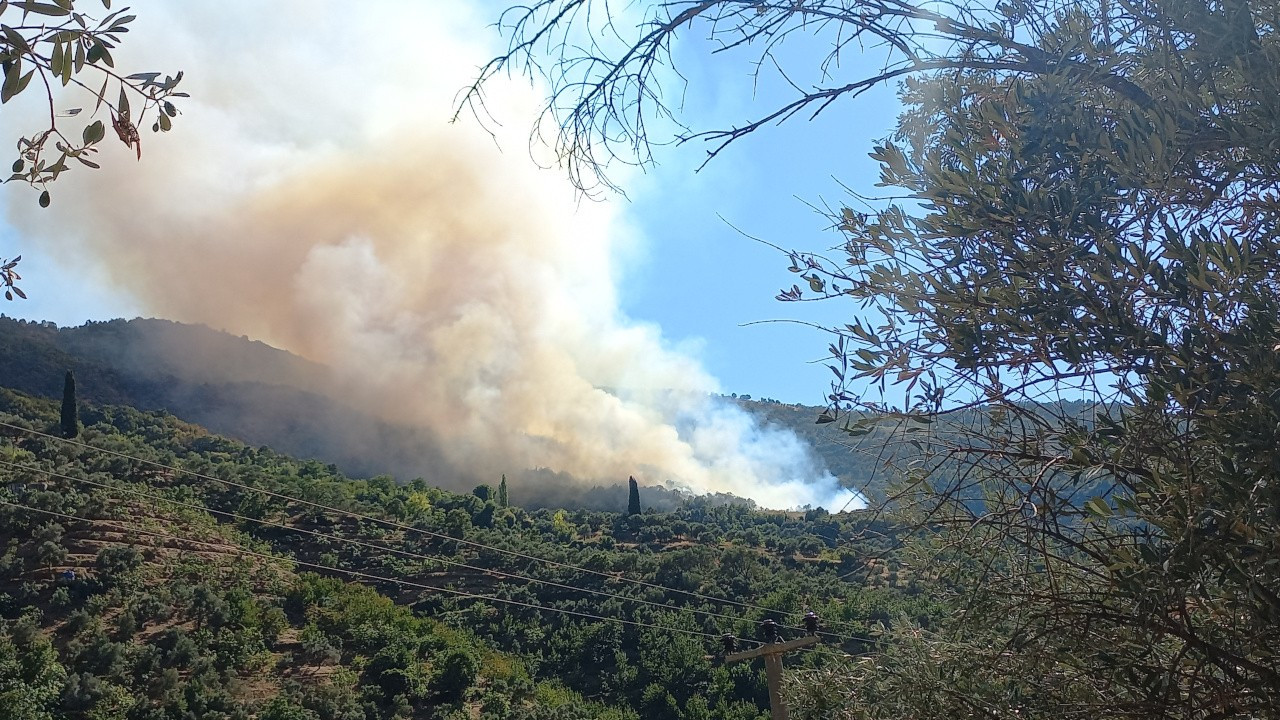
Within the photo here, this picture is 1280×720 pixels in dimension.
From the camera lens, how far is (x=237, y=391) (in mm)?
62594

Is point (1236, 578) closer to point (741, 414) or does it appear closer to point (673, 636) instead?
point (673, 636)

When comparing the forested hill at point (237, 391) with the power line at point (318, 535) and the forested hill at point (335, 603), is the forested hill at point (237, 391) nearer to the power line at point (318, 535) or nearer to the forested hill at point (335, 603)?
the forested hill at point (335, 603)

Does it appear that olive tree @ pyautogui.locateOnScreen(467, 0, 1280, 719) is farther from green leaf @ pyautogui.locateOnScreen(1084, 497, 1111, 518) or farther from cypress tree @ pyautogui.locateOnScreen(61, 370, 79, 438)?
cypress tree @ pyautogui.locateOnScreen(61, 370, 79, 438)

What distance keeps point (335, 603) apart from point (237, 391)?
40349 mm

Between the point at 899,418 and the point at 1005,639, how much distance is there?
1064 mm

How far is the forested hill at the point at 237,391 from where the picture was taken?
5362 centimetres

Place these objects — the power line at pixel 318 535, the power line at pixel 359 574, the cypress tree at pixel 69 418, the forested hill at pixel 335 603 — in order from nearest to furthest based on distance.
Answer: the forested hill at pixel 335 603 < the power line at pixel 359 574 < the power line at pixel 318 535 < the cypress tree at pixel 69 418

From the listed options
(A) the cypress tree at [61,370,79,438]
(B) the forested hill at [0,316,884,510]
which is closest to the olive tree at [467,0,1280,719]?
(A) the cypress tree at [61,370,79,438]

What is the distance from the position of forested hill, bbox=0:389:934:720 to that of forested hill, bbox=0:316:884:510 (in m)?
15.0

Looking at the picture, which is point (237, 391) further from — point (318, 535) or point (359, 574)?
point (359, 574)

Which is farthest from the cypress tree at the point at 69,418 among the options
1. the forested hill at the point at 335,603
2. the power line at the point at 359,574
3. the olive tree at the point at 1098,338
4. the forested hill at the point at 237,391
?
the olive tree at the point at 1098,338

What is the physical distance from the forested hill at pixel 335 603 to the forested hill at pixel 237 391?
15.0 meters

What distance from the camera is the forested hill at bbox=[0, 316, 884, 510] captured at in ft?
176

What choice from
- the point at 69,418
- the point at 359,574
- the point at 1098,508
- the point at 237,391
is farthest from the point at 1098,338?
the point at 237,391
